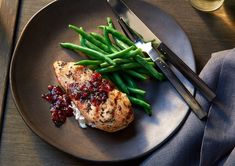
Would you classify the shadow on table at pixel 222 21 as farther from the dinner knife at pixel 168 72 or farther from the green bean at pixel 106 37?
the green bean at pixel 106 37

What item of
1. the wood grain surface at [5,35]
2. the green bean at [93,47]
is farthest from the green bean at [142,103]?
the wood grain surface at [5,35]

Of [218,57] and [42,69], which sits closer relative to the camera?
[218,57]

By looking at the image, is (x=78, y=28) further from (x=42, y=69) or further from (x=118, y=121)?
(x=118, y=121)

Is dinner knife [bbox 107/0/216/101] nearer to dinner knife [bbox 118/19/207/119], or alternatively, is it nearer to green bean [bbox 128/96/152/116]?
dinner knife [bbox 118/19/207/119]

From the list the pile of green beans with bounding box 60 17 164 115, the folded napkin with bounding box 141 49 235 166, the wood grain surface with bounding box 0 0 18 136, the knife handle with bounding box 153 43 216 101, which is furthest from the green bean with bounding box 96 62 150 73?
the wood grain surface with bounding box 0 0 18 136

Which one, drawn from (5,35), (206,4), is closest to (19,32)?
(5,35)

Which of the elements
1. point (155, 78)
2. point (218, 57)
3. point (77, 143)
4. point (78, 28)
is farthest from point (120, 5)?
point (77, 143)
